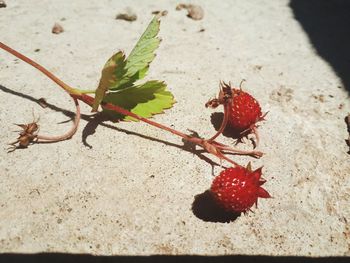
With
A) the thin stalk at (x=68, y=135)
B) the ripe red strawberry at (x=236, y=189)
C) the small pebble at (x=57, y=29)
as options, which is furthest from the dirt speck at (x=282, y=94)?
the small pebble at (x=57, y=29)

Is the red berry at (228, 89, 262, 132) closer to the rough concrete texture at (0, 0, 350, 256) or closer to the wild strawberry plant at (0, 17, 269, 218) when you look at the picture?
the wild strawberry plant at (0, 17, 269, 218)

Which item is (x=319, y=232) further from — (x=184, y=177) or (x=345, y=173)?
(x=184, y=177)

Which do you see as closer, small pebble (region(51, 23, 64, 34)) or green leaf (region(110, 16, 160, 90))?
green leaf (region(110, 16, 160, 90))

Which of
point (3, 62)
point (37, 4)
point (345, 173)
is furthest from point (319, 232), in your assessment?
point (37, 4)

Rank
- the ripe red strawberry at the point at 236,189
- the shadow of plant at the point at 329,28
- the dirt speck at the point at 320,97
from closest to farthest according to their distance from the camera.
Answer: the ripe red strawberry at the point at 236,189 → the dirt speck at the point at 320,97 → the shadow of plant at the point at 329,28

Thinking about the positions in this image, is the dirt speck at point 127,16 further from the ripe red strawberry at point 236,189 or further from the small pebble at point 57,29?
the ripe red strawberry at point 236,189

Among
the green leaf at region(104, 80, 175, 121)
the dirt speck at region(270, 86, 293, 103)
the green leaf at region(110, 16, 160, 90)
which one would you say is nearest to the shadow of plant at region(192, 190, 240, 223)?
the green leaf at region(104, 80, 175, 121)
